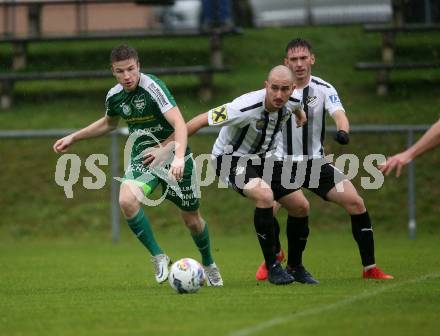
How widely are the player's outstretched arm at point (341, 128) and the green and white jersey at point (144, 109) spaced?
1.44 metres

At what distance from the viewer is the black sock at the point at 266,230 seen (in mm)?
8984

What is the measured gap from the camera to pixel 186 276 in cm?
832

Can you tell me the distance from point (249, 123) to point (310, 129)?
1.04 metres

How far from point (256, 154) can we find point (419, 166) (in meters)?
8.24

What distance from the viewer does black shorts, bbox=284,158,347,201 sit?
9477 mm

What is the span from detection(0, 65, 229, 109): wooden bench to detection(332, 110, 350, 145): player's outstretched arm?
9918 millimetres

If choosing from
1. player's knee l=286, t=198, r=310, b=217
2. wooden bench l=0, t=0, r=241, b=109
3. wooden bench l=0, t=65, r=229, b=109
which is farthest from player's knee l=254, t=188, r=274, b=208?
wooden bench l=0, t=0, r=241, b=109

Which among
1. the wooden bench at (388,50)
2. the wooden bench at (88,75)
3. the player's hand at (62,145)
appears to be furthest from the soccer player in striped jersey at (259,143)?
the wooden bench at (388,50)

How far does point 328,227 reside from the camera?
16.3 metres

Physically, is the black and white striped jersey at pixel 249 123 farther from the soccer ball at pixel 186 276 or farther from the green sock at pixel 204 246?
the soccer ball at pixel 186 276

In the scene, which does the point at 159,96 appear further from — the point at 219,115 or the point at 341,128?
the point at 341,128

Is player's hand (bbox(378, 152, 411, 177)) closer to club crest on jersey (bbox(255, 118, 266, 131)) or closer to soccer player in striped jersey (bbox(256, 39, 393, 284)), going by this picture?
club crest on jersey (bbox(255, 118, 266, 131))

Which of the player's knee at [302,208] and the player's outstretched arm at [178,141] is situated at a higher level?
the player's outstretched arm at [178,141]

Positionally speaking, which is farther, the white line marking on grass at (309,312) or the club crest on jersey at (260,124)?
the club crest on jersey at (260,124)
